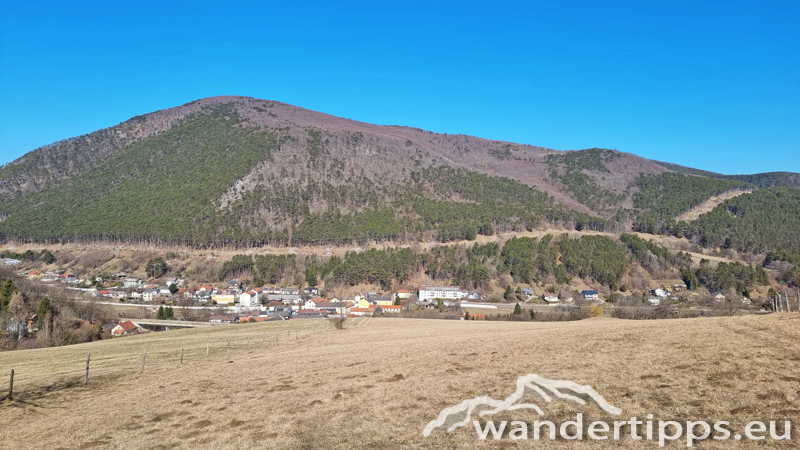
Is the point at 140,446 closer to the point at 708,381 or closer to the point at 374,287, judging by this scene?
the point at 708,381

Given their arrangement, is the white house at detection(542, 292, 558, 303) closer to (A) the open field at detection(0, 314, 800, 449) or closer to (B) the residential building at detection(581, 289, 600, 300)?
(B) the residential building at detection(581, 289, 600, 300)

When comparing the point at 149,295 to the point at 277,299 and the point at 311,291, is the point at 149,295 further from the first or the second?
the point at 311,291

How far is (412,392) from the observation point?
16.0 m

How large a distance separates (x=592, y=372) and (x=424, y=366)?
7.62m

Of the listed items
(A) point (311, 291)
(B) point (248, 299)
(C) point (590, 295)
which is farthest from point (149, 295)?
(C) point (590, 295)

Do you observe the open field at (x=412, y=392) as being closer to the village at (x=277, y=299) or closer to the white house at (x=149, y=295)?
the village at (x=277, y=299)

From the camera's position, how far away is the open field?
11859mm

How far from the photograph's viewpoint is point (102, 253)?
160m

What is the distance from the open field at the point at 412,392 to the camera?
11.9 metres

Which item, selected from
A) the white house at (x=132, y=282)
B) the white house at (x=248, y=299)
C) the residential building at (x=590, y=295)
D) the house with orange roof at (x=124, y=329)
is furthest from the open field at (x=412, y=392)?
the white house at (x=132, y=282)

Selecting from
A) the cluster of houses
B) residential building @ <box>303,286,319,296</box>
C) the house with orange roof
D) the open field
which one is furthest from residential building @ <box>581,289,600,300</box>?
the cluster of houses

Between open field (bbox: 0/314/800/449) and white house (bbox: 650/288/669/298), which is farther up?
open field (bbox: 0/314/800/449)

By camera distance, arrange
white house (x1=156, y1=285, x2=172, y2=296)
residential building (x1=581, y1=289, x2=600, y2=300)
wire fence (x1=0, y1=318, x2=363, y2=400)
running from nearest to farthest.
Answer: wire fence (x1=0, y1=318, x2=363, y2=400) < residential building (x1=581, y1=289, x2=600, y2=300) < white house (x1=156, y1=285, x2=172, y2=296)

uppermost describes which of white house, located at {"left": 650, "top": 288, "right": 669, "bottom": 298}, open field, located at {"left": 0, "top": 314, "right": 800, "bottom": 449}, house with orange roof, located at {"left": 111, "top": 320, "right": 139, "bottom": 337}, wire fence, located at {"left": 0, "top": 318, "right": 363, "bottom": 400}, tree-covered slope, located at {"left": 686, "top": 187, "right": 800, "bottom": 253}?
tree-covered slope, located at {"left": 686, "top": 187, "right": 800, "bottom": 253}
